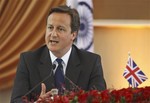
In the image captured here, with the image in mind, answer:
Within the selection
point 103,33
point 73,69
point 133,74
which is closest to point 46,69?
point 73,69

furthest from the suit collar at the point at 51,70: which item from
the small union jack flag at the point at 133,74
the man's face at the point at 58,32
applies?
the small union jack flag at the point at 133,74

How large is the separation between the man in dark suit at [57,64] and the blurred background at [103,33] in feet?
7.43

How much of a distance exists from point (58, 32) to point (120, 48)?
111 inches

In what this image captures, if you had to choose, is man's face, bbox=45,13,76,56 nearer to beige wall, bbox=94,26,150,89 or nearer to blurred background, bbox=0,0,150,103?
blurred background, bbox=0,0,150,103

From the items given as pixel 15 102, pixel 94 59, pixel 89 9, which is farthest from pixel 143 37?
pixel 15 102

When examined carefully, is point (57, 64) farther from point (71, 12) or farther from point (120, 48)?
point (120, 48)

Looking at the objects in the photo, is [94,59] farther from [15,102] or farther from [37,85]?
[15,102]

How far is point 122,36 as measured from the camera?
477 centimetres

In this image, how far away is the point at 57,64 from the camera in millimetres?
2129

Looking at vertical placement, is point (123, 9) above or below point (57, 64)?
above

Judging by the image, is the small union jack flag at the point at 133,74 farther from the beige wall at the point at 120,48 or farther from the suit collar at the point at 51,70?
the suit collar at the point at 51,70

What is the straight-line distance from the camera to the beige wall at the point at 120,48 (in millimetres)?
4711

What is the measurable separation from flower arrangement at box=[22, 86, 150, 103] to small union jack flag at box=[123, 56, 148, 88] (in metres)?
2.95

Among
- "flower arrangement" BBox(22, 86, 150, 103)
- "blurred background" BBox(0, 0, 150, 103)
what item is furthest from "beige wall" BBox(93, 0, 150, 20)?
"flower arrangement" BBox(22, 86, 150, 103)
